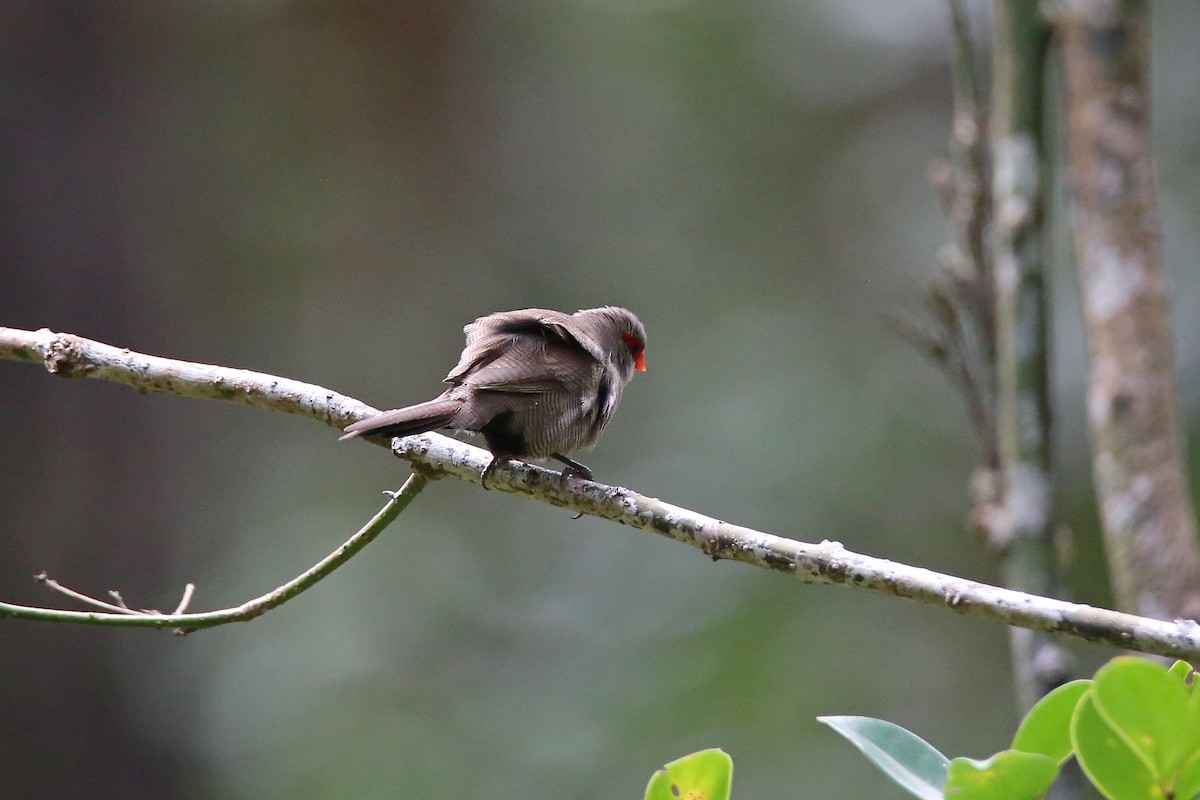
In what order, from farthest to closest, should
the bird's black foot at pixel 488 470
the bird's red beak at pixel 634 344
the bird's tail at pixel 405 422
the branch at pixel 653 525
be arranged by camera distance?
the bird's red beak at pixel 634 344, the bird's black foot at pixel 488 470, the bird's tail at pixel 405 422, the branch at pixel 653 525

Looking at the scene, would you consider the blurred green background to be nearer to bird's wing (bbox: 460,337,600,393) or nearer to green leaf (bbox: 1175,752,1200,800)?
bird's wing (bbox: 460,337,600,393)

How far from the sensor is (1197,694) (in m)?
1.39

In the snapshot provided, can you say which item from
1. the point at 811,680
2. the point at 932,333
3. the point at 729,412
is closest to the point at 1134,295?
the point at 932,333

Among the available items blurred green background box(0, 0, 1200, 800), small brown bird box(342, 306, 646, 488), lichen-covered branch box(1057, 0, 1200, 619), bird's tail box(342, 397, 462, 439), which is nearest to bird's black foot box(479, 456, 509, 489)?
small brown bird box(342, 306, 646, 488)

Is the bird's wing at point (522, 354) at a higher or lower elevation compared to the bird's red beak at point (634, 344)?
lower

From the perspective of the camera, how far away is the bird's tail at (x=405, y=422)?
231cm

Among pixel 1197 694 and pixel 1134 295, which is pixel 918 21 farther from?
pixel 1197 694

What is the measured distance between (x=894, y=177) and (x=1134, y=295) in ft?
24.3

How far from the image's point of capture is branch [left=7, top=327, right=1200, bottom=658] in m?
1.91

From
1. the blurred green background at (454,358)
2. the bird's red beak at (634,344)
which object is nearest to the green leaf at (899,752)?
the bird's red beak at (634,344)

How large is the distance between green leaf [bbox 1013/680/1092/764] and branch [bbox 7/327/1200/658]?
41 centimetres

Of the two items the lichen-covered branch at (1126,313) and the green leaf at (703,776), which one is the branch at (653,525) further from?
the lichen-covered branch at (1126,313)

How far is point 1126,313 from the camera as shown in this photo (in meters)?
3.33

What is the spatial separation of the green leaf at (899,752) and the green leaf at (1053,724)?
0.11m
